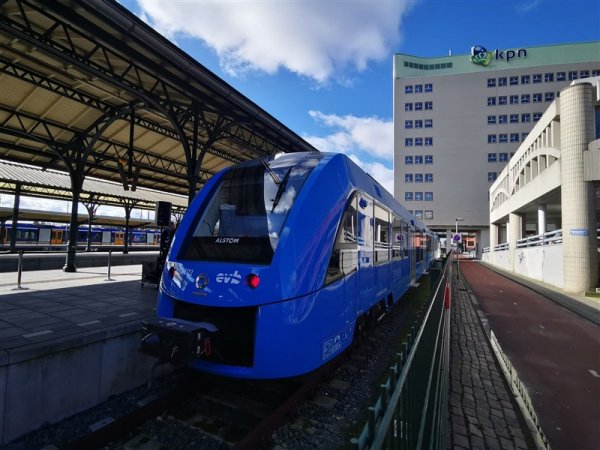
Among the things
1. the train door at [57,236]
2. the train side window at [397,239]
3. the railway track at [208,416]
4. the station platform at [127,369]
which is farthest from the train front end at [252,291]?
the train door at [57,236]

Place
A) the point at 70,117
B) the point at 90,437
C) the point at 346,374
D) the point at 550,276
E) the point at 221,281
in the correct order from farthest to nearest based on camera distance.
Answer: the point at 550,276
the point at 70,117
the point at 346,374
the point at 221,281
the point at 90,437

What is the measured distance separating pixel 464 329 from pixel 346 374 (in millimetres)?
4594

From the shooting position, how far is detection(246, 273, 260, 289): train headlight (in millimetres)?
3403

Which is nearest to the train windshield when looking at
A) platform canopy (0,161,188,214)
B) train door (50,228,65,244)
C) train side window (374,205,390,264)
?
train side window (374,205,390,264)

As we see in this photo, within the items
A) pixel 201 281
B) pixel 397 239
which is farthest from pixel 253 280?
pixel 397 239

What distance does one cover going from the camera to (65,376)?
3613 millimetres

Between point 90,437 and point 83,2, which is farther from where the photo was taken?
point 83,2

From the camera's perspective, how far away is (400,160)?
5141 centimetres

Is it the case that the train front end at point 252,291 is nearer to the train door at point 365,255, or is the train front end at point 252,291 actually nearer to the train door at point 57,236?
the train door at point 365,255

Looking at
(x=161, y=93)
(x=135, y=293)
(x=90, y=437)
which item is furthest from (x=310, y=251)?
(x=161, y=93)

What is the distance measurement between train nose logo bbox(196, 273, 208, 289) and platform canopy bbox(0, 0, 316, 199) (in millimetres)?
4952

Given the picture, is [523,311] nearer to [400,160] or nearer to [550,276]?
[550,276]

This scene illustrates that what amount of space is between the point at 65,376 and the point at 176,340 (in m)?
1.54

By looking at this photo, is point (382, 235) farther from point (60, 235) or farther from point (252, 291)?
point (60, 235)
